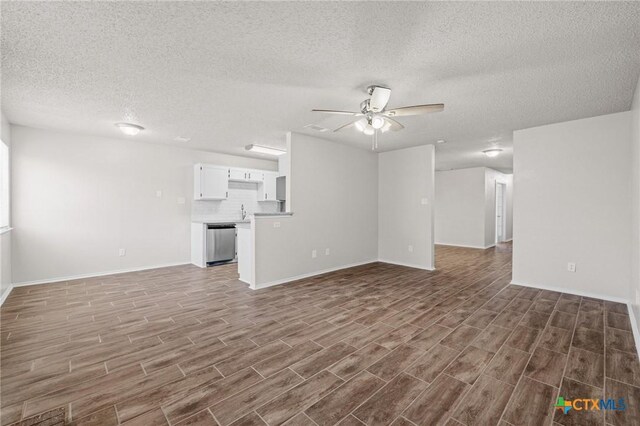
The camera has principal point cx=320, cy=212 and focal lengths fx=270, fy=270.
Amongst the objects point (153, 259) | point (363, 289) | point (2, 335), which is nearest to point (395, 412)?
point (363, 289)

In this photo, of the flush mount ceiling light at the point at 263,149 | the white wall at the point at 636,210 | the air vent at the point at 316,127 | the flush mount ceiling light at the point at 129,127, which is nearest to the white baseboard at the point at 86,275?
the flush mount ceiling light at the point at 129,127

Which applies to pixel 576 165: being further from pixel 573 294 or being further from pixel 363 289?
pixel 363 289

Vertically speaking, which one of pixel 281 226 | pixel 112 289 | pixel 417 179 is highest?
pixel 417 179

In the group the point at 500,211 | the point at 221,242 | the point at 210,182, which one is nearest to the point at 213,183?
the point at 210,182

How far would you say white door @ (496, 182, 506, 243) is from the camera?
371 inches

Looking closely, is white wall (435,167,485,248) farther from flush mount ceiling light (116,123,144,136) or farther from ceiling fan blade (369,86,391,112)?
flush mount ceiling light (116,123,144,136)

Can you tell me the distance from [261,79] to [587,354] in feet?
12.6

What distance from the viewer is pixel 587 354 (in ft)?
7.55

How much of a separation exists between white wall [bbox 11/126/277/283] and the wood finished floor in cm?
80

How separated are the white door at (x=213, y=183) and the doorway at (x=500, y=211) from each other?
29.1 feet

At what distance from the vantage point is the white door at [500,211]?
30.9ft

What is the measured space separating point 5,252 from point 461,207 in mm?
10390

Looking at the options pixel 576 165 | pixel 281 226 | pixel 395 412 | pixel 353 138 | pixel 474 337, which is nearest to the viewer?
pixel 395 412

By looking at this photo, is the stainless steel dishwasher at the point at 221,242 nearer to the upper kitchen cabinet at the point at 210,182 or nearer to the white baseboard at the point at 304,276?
the upper kitchen cabinet at the point at 210,182
